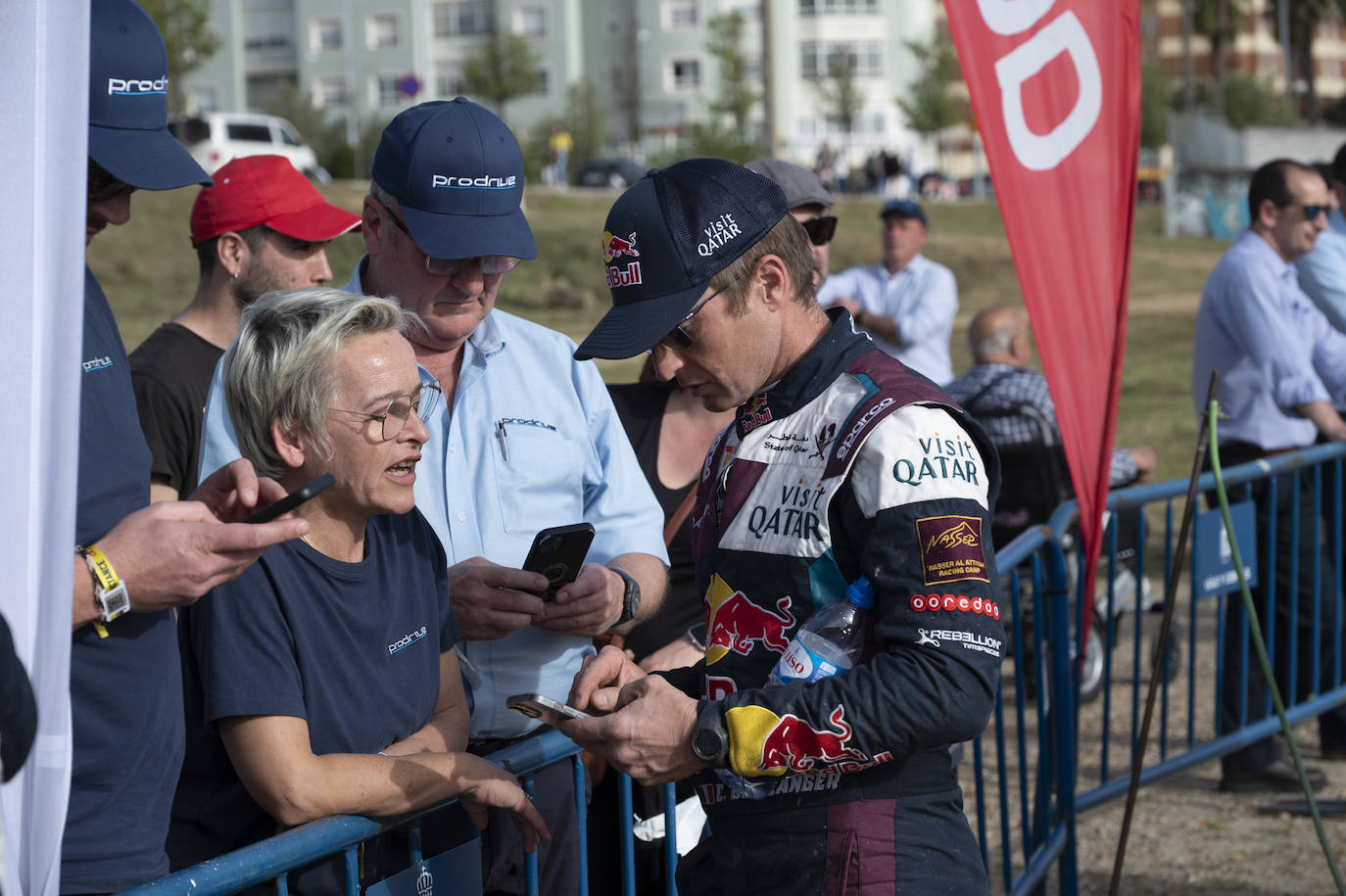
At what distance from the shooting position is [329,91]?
71125mm

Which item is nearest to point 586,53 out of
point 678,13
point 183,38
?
point 678,13

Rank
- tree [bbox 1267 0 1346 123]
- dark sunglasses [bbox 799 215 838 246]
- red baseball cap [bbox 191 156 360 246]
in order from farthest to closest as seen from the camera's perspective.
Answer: tree [bbox 1267 0 1346 123] → dark sunglasses [bbox 799 215 838 246] → red baseball cap [bbox 191 156 360 246]

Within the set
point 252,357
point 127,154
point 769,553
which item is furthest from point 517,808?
point 127,154

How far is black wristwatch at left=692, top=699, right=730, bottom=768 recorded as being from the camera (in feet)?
6.68

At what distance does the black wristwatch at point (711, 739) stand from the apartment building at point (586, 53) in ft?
225

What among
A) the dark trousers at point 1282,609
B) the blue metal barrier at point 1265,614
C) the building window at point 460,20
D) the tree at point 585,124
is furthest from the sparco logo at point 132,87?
the building window at point 460,20

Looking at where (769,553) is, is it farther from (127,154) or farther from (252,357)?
(127,154)

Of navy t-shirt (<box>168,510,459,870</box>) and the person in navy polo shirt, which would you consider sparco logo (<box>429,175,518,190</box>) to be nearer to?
the person in navy polo shirt

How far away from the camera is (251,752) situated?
225 cm

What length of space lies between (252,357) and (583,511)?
0.93m

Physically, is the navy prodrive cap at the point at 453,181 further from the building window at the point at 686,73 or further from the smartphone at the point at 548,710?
the building window at the point at 686,73

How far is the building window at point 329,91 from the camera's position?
232 ft

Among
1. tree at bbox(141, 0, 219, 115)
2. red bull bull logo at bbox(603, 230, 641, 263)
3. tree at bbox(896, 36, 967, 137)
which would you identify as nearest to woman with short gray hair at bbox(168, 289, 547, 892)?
red bull bull logo at bbox(603, 230, 641, 263)

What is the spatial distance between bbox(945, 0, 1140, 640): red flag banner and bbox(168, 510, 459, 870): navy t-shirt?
1643 mm
